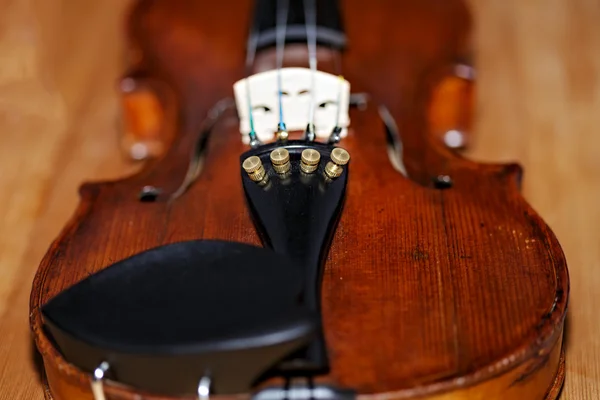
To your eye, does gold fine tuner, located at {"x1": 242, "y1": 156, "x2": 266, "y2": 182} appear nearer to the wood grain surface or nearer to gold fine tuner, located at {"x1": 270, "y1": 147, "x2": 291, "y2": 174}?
gold fine tuner, located at {"x1": 270, "y1": 147, "x2": 291, "y2": 174}

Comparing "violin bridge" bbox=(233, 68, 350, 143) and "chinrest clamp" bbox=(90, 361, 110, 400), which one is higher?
"violin bridge" bbox=(233, 68, 350, 143)

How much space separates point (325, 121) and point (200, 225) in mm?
273

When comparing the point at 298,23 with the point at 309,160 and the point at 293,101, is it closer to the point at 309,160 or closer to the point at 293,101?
the point at 293,101

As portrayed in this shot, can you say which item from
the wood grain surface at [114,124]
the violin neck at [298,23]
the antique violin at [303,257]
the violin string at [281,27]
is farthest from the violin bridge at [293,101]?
the wood grain surface at [114,124]

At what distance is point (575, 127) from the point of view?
5.42 ft

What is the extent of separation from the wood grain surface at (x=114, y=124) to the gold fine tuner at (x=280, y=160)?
487 millimetres

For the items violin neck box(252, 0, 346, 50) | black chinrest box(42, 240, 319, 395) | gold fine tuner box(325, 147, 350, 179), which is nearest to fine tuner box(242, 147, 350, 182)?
Result: gold fine tuner box(325, 147, 350, 179)

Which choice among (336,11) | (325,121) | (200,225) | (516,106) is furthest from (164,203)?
(516,106)

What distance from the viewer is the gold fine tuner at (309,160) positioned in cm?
99

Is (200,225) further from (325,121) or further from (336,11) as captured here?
(336,11)

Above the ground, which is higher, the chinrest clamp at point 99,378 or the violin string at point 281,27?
the violin string at point 281,27

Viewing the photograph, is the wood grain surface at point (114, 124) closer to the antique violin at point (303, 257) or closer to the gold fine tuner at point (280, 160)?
the antique violin at point (303, 257)

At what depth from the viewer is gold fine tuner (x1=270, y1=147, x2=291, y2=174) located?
987 millimetres

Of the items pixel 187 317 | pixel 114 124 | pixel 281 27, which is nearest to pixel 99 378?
pixel 187 317
